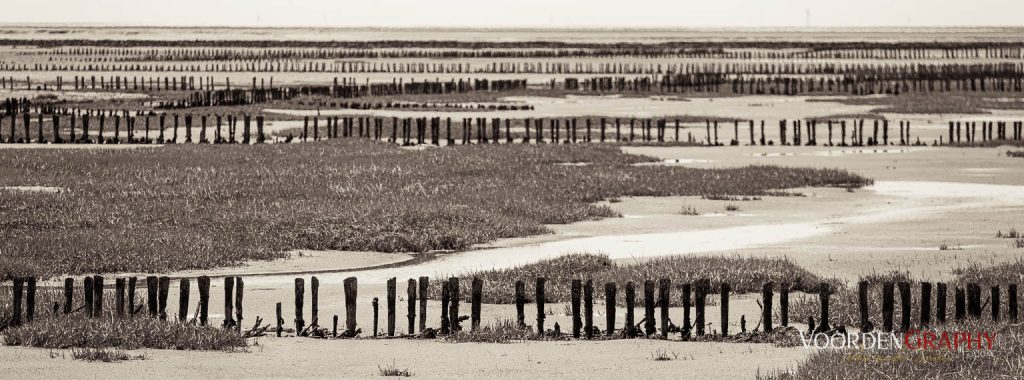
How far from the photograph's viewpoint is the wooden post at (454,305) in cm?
1262

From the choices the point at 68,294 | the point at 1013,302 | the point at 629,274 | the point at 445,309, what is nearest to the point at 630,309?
the point at 445,309

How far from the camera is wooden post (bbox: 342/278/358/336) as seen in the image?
1273 cm

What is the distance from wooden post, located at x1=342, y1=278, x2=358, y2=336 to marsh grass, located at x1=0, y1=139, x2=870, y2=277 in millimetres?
5426

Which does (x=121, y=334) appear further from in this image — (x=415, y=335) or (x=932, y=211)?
(x=932, y=211)

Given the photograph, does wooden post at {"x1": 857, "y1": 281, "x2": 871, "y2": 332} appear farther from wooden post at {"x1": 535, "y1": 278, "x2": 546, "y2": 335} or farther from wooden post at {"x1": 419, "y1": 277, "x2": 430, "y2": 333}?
wooden post at {"x1": 419, "y1": 277, "x2": 430, "y2": 333}

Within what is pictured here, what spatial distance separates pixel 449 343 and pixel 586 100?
171 feet

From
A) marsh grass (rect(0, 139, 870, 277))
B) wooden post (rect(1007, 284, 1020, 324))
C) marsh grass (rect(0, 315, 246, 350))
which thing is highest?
wooden post (rect(1007, 284, 1020, 324))

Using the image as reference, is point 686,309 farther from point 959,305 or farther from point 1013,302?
point 1013,302

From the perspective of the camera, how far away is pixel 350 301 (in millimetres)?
12953

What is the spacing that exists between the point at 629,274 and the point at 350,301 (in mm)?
4579

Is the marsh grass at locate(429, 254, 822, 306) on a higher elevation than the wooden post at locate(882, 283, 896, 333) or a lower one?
lower

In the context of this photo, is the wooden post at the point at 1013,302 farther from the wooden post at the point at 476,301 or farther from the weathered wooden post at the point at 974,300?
the wooden post at the point at 476,301

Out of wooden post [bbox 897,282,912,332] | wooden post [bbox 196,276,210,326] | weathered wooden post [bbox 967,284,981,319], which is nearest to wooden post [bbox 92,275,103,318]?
wooden post [bbox 196,276,210,326]

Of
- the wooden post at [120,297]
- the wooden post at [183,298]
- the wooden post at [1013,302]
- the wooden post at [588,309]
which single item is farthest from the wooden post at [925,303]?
the wooden post at [120,297]
